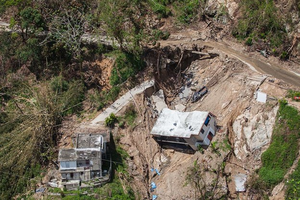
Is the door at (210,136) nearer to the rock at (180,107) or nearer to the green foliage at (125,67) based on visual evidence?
the rock at (180,107)

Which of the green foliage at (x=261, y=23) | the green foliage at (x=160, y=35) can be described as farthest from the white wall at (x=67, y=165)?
the green foliage at (x=261, y=23)

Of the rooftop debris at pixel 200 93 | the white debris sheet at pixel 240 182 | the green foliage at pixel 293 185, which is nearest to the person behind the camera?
the green foliage at pixel 293 185

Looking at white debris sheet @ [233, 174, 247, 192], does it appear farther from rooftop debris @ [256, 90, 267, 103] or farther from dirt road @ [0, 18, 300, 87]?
dirt road @ [0, 18, 300, 87]

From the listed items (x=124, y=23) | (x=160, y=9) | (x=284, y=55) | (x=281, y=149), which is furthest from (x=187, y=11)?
(x=281, y=149)

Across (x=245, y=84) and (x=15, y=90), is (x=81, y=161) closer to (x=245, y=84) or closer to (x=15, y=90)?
(x=15, y=90)

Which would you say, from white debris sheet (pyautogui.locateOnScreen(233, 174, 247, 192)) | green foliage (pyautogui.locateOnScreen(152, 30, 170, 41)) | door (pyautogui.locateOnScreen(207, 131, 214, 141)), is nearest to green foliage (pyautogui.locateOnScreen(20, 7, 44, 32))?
green foliage (pyautogui.locateOnScreen(152, 30, 170, 41))

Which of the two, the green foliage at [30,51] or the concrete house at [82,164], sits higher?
the green foliage at [30,51]
